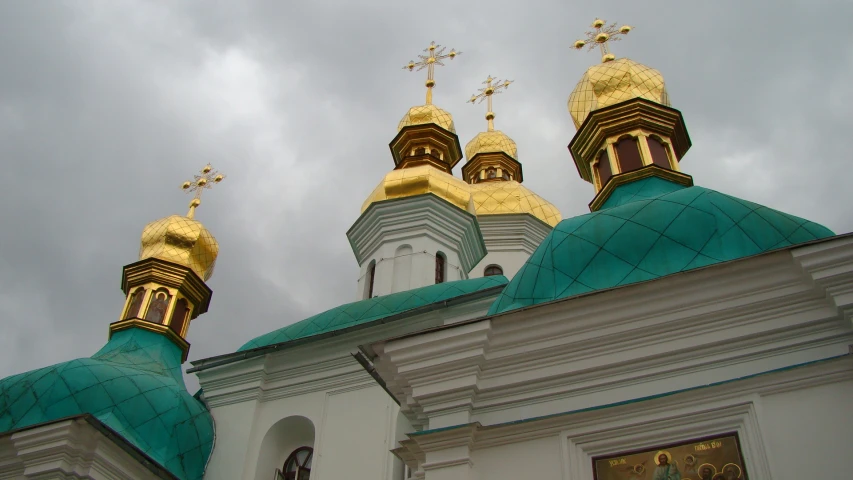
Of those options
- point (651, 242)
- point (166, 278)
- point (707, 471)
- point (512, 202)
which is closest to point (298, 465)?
point (651, 242)

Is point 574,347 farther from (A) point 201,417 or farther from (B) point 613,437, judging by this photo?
(A) point 201,417

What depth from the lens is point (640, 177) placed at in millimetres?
10680

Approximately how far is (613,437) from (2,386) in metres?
7.96

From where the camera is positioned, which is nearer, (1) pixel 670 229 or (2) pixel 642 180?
(1) pixel 670 229

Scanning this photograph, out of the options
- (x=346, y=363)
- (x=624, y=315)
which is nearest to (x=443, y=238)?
(x=346, y=363)

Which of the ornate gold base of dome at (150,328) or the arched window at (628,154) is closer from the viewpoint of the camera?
the arched window at (628,154)

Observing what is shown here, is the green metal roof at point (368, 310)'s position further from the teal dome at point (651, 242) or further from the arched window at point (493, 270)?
the arched window at point (493, 270)

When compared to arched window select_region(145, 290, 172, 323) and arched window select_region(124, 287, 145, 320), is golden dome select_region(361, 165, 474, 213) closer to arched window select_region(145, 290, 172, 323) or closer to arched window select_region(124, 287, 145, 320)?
arched window select_region(145, 290, 172, 323)

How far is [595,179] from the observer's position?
38.8ft

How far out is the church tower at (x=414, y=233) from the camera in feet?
46.9

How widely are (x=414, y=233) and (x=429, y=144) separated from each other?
3.81 metres

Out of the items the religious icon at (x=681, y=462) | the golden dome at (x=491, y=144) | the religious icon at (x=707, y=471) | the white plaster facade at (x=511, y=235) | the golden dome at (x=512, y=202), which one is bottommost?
the religious icon at (x=707, y=471)

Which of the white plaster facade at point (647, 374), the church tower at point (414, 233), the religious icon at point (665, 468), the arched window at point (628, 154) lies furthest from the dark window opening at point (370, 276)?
the religious icon at point (665, 468)

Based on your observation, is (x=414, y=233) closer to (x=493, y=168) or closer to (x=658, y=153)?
(x=658, y=153)
